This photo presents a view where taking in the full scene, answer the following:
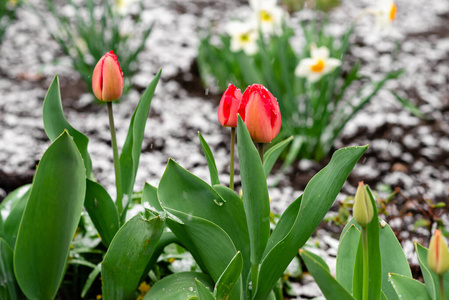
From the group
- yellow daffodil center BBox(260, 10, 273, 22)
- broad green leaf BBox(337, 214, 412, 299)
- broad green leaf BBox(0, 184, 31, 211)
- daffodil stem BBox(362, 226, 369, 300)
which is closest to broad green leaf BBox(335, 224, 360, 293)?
broad green leaf BBox(337, 214, 412, 299)

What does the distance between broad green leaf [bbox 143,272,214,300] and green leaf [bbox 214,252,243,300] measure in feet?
0.35

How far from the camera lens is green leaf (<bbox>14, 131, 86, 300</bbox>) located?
0.94 metres

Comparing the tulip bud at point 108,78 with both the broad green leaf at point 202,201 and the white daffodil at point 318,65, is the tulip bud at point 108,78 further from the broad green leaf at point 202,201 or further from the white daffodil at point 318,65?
the white daffodil at point 318,65

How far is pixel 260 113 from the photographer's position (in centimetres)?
93

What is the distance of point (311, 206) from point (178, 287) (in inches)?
12.5

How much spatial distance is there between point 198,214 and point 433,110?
1.95 meters

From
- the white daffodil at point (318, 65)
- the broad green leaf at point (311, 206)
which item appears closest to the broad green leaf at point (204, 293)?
the broad green leaf at point (311, 206)

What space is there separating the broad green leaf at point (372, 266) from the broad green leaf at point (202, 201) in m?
0.23

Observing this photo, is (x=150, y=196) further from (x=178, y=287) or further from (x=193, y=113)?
(x=193, y=113)

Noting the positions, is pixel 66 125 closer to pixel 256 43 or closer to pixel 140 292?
pixel 140 292

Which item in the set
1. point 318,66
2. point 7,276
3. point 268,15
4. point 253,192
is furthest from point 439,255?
point 268,15

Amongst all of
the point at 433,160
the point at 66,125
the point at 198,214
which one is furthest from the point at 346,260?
the point at 433,160

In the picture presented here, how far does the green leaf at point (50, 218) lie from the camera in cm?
94

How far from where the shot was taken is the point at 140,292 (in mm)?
1310
